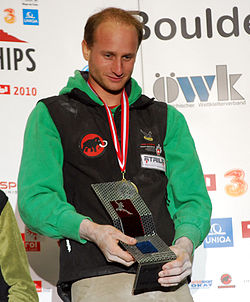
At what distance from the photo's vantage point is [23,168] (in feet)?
6.93

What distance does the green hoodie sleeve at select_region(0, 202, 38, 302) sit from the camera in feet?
6.14

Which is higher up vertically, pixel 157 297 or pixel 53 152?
pixel 53 152

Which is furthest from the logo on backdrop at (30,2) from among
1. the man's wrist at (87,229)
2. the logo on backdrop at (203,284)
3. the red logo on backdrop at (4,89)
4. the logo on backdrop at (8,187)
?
the man's wrist at (87,229)

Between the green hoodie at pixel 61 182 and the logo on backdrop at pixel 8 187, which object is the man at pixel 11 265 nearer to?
the green hoodie at pixel 61 182

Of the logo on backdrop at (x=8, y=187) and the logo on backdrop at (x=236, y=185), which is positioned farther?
the logo on backdrop at (x=236, y=185)

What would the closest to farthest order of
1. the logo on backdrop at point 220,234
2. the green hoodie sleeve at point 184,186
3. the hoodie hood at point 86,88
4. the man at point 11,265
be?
the man at point 11,265
the green hoodie sleeve at point 184,186
the hoodie hood at point 86,88
the logo on backdrop at point 220,234

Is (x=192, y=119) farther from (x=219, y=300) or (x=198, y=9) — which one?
(x=219, y=300)

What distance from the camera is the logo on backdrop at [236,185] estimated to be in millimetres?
3455

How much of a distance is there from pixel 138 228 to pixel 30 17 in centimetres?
199

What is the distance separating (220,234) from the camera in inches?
135

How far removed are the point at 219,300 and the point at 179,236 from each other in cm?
153

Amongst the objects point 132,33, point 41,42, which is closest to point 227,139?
point 41,42

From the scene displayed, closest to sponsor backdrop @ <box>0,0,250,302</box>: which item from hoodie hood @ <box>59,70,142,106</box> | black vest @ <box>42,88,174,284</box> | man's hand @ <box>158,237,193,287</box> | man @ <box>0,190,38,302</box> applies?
hoodie hood @ <box>59,70,142,106</box>

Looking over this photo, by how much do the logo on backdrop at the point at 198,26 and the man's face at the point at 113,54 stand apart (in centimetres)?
137
